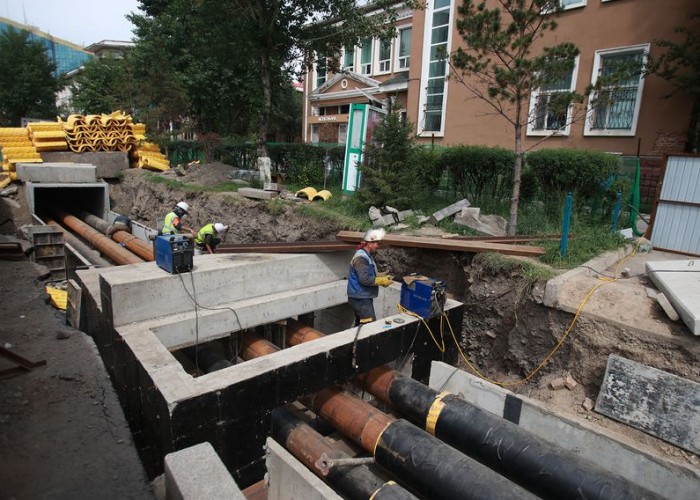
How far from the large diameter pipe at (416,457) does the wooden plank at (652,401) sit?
74.1 inches

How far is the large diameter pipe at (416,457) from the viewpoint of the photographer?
3.90 metres

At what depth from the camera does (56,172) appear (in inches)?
603

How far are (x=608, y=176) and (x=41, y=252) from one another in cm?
1404

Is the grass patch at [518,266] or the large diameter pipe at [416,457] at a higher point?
the grass patch at [518,266]

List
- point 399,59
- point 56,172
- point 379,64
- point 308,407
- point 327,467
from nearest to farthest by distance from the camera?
point 327,467, point 308,407, point 56,172, point 399,59, point 379,64

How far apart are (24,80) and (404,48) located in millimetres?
28729

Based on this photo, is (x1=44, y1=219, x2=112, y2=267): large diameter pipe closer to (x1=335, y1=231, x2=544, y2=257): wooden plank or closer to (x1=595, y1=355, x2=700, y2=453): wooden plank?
(x1=335, y1=231, x2=544, y2=257): wooden plank

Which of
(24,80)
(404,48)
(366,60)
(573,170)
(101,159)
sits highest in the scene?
(404,48)

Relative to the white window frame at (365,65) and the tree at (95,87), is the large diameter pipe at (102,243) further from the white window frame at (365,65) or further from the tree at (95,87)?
the tree at (95,87)

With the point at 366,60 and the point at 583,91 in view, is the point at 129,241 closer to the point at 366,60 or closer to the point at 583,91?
the point at 583,91

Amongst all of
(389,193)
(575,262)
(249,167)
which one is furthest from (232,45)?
(575,262)

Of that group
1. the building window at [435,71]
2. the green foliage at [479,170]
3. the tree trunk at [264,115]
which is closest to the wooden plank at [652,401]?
the green foliage at [479,170]

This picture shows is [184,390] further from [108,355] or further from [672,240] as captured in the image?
[672,240]

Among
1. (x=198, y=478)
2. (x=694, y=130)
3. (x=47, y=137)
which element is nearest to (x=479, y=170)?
(x=694, y=130)
